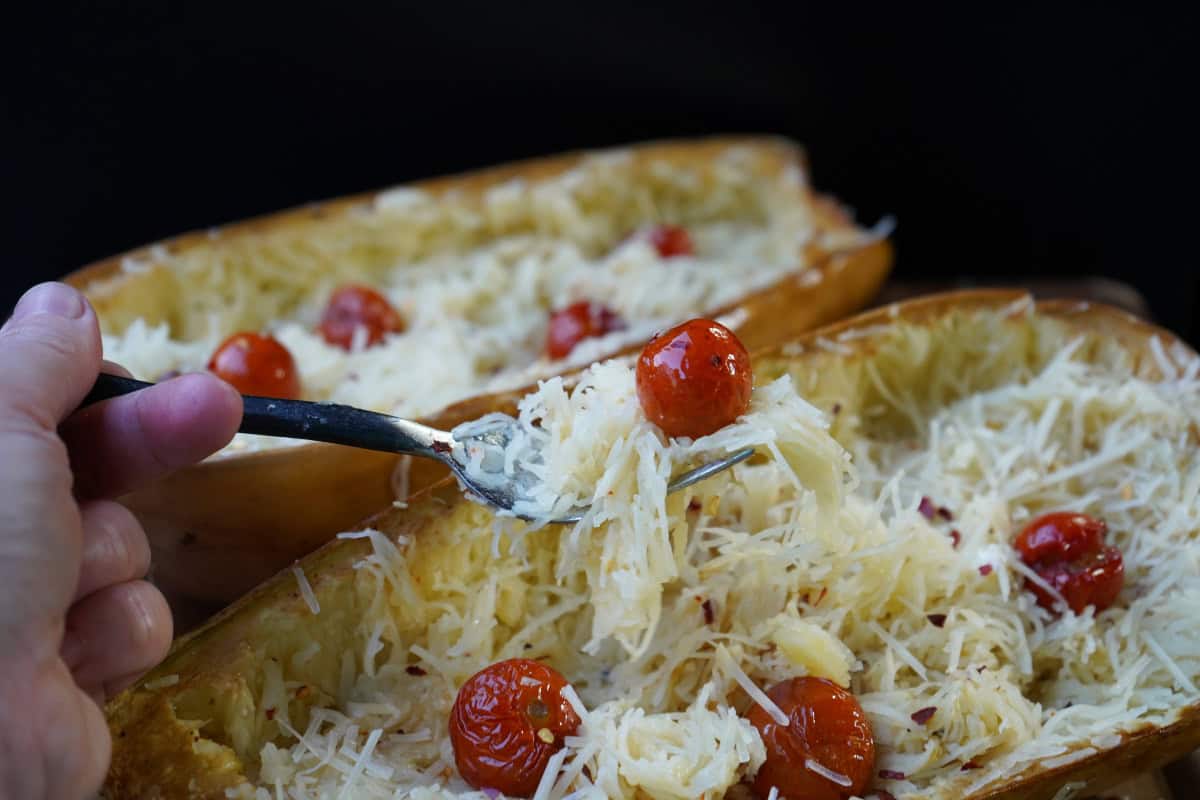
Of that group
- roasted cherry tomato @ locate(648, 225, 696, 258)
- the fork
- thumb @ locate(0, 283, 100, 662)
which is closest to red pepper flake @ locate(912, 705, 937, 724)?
the fork

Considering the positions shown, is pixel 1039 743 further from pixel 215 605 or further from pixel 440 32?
pixel 440 32

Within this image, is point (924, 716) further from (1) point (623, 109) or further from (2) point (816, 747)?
(1) point (623, 109)

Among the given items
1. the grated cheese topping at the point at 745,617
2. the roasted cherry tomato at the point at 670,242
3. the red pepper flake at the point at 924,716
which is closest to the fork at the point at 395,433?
the grated cheese topping at the point at 745,617

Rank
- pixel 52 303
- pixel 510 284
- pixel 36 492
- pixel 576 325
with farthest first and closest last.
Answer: pixel 510 284
pixel 576 325
pixel 52 303
pixel 36 492

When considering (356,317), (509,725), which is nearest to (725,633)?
(509,725)

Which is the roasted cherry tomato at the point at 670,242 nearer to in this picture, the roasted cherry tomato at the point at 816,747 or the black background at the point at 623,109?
the black background at the point at 623,109

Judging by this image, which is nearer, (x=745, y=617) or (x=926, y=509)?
(x=745, y=617)
